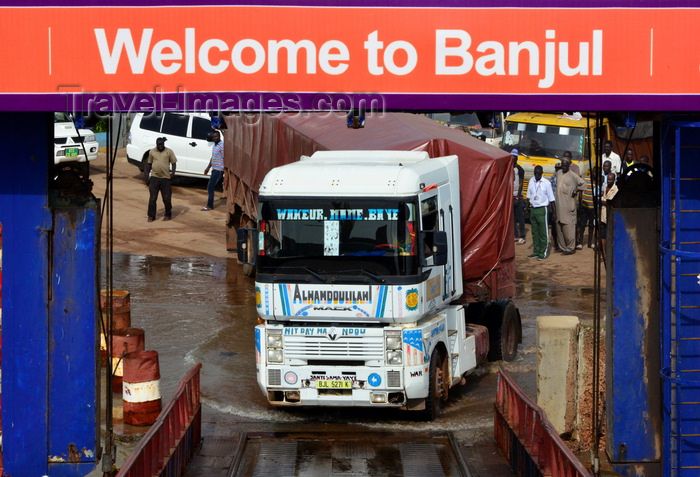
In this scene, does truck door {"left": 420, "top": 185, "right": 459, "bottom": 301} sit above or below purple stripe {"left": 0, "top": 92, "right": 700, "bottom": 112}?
below

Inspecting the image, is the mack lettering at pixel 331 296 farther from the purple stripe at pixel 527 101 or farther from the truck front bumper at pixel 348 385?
the purple stripe at pixel 527 101

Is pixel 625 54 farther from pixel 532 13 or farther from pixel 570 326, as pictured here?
pixel 570 326

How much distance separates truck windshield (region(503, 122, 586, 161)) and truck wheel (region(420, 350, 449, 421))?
16988mm

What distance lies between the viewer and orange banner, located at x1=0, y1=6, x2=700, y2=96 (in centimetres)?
855

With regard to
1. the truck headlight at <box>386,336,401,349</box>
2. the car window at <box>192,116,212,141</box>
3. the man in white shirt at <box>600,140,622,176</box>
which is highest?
the car window at <box>192,116,212,141</box>

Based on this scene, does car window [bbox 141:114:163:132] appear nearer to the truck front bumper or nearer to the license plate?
the truck front bumper

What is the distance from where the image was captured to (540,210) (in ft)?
81.0

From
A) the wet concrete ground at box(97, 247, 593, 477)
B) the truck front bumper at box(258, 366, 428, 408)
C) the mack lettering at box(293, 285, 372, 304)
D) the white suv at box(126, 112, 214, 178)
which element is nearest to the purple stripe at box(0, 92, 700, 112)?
the mack lettering at box(293, 285, 372, 304)

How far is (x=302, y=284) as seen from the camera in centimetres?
1268

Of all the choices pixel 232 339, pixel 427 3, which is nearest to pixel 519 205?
pixel 232 339

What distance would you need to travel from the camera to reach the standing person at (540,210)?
24688mm

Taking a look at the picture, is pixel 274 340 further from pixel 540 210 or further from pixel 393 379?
pixel 540 210

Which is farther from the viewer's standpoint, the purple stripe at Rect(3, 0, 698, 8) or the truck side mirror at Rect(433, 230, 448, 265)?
the truck side mirror at Rect(433, 230, 448, 265)

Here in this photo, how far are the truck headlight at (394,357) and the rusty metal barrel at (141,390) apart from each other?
2.65 metres
